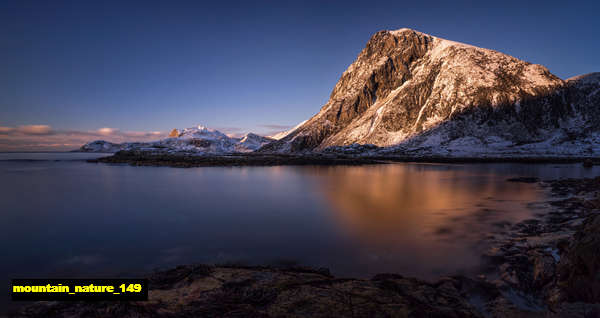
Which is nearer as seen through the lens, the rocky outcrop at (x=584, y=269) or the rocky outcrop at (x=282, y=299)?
the rocky outcrop at (x=282, y=299)

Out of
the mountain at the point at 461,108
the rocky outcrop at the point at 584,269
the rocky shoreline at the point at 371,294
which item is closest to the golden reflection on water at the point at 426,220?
the rocky shoreline at the point at 371,294

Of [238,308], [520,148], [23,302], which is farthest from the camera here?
[520,148]

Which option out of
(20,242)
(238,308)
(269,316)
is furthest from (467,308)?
(20,242)

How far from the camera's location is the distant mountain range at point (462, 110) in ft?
333

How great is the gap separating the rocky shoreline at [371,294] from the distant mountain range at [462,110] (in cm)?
9957

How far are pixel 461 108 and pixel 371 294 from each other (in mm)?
131127

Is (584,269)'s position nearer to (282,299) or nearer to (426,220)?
(282,299)

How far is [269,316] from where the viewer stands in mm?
4922

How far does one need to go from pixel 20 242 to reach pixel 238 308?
12.3 metres

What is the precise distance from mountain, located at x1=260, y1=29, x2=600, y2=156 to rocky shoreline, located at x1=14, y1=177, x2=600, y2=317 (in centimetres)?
10037

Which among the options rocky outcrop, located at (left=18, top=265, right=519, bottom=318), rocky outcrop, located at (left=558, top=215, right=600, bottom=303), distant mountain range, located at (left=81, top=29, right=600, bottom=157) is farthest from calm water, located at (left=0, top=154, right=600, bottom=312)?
distant mountain range, located at (left=81, top=29, right=600, bottom=157)

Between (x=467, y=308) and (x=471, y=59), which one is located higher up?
(x=471, y=59)

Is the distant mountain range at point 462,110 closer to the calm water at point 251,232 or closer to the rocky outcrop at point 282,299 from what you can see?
the calm water at point 251,232

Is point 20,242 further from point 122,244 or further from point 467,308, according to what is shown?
point 467,308
